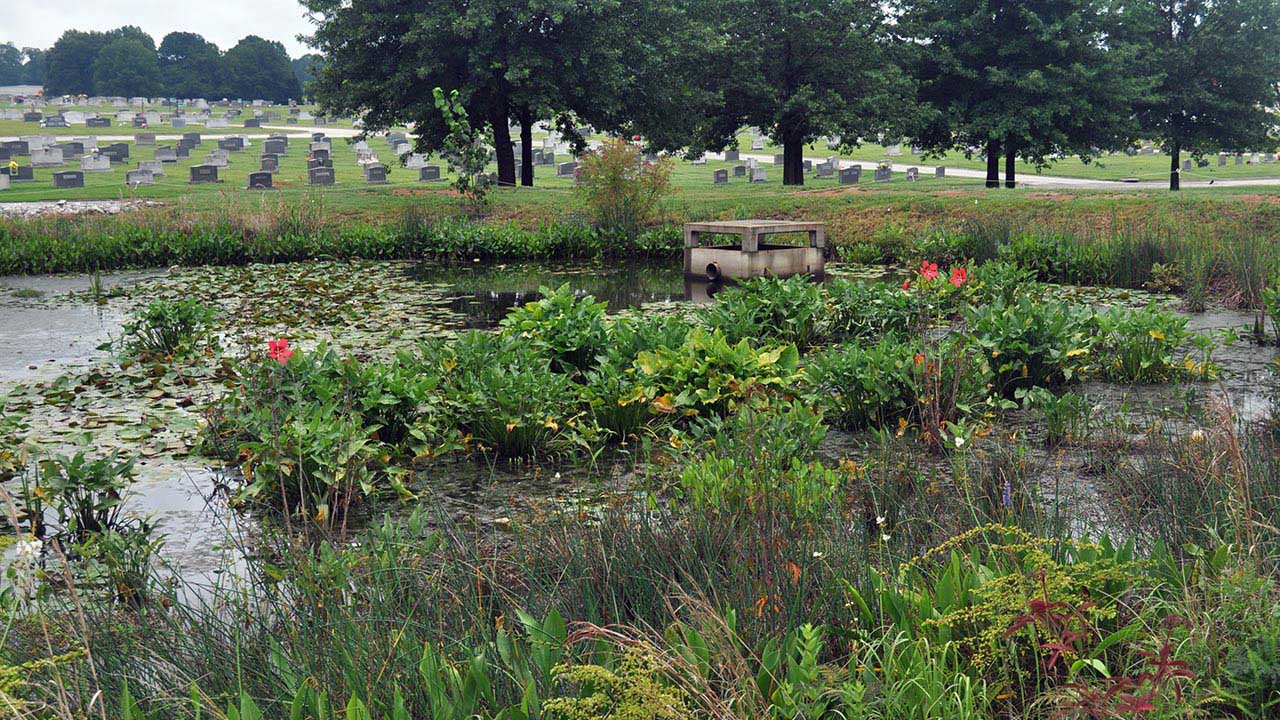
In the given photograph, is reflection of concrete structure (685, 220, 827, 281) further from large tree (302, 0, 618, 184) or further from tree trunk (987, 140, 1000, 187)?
tree trunk (987, 140, 1000, 187)

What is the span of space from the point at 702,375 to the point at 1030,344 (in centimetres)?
240

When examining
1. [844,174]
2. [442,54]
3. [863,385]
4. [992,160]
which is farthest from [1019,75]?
[863,385]

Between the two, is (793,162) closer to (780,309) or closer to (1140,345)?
(780,309)

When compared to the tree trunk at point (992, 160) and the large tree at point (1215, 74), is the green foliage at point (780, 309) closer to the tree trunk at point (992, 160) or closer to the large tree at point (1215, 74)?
the tree trunk at point (992, 160)

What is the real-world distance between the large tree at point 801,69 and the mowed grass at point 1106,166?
358 inches

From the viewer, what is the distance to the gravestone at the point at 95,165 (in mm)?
34594

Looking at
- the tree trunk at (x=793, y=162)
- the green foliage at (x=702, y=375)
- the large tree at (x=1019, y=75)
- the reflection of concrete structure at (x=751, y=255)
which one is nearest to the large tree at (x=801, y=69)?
the tree trunk at (x=793, y=162)

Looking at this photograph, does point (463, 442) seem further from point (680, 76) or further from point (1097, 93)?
point (1097, 93)

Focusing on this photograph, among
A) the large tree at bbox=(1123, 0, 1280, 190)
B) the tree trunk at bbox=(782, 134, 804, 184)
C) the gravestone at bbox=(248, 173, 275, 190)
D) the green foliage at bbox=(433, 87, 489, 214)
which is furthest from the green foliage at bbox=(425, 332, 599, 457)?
the large tree at bbox=(1123, 0, 1280, 190)

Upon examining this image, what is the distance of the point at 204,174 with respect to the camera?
32.3 meters

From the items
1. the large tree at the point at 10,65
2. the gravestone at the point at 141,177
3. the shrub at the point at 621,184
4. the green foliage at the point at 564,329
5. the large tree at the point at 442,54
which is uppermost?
the large tree at the point at 10,65

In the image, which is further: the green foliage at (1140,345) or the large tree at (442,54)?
the large tree at (442,54)

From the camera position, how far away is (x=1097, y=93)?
25.9 m

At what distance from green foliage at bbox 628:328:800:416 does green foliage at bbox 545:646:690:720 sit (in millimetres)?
3831
